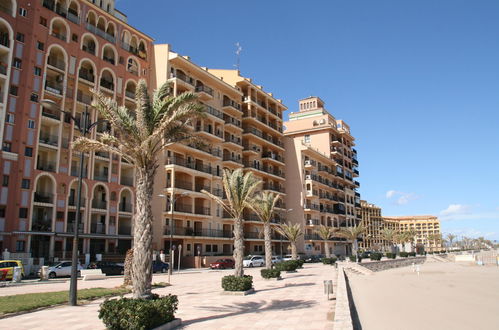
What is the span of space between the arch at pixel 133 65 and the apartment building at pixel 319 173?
37.5 m

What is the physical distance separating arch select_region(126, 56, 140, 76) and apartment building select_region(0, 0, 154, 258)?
27 centimetres

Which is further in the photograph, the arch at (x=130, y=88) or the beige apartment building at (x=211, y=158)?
the beige apartment building at (x=211, y=158)

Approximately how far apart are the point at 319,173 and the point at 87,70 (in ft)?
175

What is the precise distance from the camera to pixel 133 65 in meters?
53.0

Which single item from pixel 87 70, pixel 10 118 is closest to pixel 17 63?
pixel 10 118

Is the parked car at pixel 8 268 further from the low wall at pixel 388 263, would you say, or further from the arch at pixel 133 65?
the low wall at pixel 388 263

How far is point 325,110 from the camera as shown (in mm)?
97062

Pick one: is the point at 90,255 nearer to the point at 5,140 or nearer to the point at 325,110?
the point at 5,140

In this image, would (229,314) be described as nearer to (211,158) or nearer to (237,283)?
(237,283)

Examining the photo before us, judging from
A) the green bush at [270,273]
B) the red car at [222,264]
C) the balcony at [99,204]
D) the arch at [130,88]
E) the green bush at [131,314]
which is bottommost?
the red car at [222,264]

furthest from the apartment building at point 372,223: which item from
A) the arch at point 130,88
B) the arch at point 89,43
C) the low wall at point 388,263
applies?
the arch at point 89,43

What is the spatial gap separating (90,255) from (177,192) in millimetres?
12940

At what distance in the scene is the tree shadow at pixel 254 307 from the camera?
598 inches

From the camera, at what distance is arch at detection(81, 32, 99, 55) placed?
47388 mm
